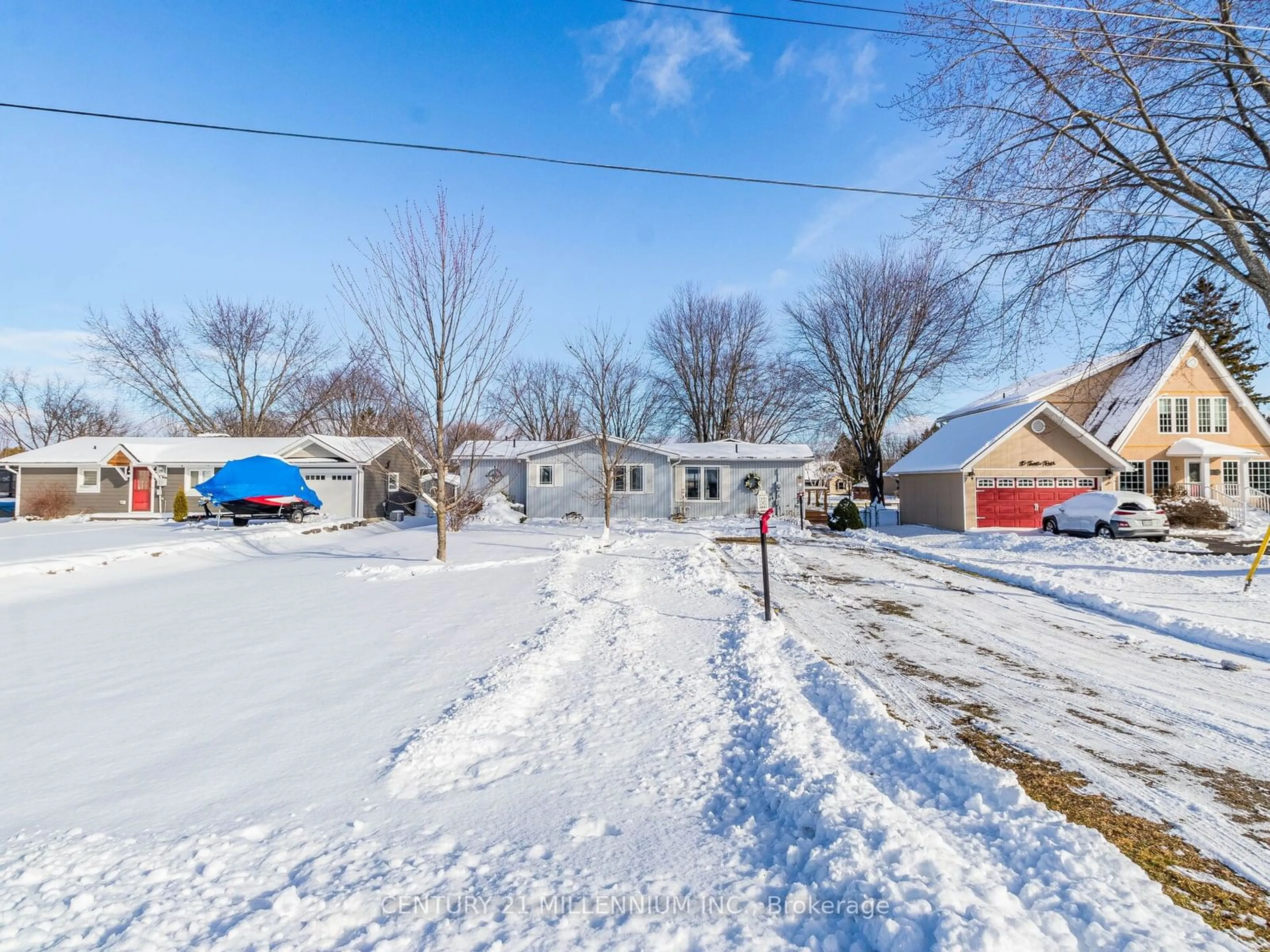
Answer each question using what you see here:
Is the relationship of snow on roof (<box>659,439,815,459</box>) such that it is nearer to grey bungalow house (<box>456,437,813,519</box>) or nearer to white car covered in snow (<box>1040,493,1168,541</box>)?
grey bungalow house (<box>456,437,813,519</box>)

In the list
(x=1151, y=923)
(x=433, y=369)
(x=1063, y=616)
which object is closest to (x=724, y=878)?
(x=1151, y=923)

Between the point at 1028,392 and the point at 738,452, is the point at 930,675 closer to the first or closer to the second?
the point at 738,452

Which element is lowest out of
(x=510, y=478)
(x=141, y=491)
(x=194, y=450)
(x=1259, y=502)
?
(x=1259, y=502)

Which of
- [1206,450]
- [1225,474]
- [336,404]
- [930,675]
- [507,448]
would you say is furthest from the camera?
[336,404]

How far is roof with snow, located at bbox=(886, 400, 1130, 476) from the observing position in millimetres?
22234

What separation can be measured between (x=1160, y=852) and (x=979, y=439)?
24.0 metres

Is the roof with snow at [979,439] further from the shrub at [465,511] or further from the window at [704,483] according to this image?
the shrub at [465,511]

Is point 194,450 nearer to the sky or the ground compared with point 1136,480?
nearer to the sky

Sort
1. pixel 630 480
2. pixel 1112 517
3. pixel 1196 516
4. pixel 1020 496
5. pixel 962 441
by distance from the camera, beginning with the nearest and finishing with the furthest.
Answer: pixel 1112 517
pixel 1196 516
pixel 1020 496
pixel 962 441
pixel 630 480

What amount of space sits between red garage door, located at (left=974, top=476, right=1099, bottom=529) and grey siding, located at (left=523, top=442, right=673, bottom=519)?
41.2 feet

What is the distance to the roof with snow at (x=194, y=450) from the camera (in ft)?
88.6

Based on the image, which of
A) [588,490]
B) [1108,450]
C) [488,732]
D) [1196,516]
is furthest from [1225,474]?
[488,732]

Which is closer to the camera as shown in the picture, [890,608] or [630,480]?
[890,608]

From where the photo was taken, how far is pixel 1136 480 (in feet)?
79.7
